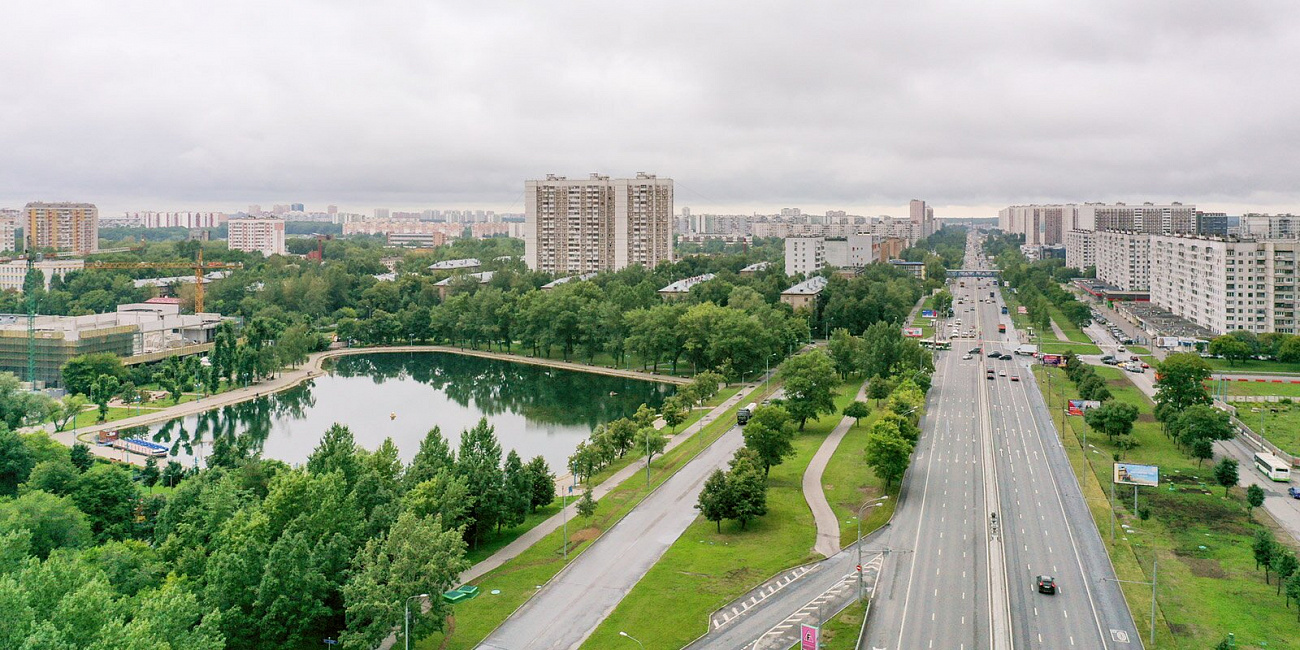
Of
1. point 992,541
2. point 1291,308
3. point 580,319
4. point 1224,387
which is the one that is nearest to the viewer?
point 992,541

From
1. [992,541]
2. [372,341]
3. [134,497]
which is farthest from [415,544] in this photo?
[372,341]

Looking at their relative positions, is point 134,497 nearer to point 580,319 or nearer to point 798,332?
point 580,319

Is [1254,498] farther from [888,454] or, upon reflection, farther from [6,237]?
[6,237]

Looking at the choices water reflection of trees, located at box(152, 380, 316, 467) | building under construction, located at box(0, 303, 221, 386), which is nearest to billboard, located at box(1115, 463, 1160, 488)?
water reflection of trees, located at box(152, 380, 316, 467)

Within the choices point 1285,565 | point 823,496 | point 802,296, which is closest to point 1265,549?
point 1285,565

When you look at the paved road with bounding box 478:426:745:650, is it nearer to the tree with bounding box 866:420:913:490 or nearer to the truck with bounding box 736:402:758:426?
the tree with bounding box 866:420:913:490

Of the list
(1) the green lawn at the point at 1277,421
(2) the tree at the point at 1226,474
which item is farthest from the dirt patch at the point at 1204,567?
(1) the green lawn at the point at 1277,421

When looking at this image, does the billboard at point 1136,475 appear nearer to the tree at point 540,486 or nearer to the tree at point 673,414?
the tree at point 673,414
